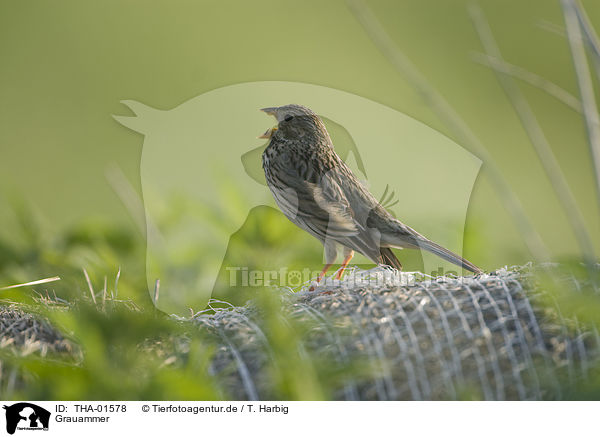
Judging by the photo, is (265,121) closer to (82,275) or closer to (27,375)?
(82,275)

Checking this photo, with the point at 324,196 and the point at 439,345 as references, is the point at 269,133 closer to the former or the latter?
the point at 324,196

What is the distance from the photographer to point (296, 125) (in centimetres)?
171

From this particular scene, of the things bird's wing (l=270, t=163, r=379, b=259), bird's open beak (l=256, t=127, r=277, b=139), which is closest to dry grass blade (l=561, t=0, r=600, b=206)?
bird's wing (l=270, t=163, r=379, b=259)

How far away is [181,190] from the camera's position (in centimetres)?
190

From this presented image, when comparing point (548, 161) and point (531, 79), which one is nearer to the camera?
point (548, 161)

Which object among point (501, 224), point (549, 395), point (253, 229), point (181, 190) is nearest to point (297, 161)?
point (253, 229)

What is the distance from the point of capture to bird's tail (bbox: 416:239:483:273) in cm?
151

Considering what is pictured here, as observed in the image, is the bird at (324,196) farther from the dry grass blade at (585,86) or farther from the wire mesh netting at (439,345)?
the dry grass blade at (585,86)

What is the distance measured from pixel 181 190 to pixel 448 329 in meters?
1.07

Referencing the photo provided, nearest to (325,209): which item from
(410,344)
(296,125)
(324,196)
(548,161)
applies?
(324,196)
